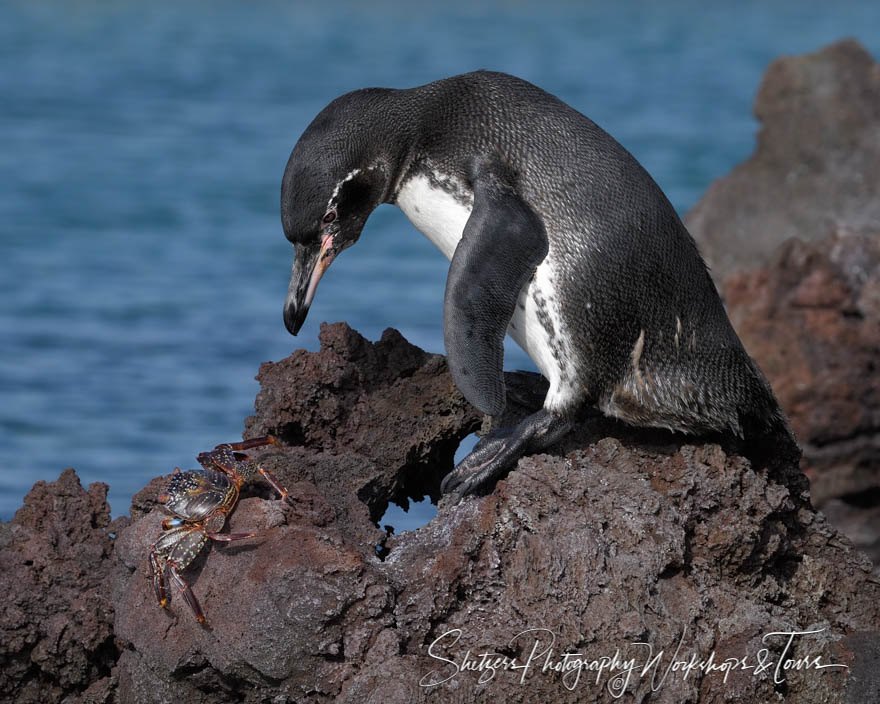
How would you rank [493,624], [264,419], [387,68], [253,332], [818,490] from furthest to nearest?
[387,68] < [253,332] < [818,490] < [264,419] < [493,624]

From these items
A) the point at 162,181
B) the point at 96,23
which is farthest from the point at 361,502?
the point at 96,23

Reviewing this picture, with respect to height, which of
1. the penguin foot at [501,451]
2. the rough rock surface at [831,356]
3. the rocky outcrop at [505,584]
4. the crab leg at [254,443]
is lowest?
the rocky outcrop at [505,584]

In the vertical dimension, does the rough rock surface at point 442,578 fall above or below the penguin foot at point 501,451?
below

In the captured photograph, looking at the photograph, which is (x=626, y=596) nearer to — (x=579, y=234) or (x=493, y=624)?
(x=493, y=624)

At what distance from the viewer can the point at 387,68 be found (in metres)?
19.9

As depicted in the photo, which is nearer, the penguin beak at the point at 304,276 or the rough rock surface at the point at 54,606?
the rough rock surface at the point at 54,606

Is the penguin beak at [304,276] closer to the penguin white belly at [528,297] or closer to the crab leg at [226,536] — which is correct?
the penguin white belly at [528,297]

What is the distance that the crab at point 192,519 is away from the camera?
2.77m

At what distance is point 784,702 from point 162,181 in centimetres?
1219

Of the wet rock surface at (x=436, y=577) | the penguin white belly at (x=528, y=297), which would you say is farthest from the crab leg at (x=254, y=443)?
the penguin white belly at (x=528, y=297)

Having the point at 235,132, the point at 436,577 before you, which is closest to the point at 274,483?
the point at 436,577

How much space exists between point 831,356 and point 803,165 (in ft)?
5.60

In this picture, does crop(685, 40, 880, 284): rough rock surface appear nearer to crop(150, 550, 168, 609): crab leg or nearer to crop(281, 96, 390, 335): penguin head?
crop(281, 96, 390, 335): penguin head

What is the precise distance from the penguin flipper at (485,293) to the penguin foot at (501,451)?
0.12m
